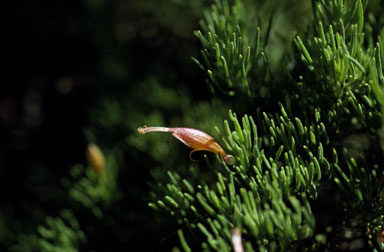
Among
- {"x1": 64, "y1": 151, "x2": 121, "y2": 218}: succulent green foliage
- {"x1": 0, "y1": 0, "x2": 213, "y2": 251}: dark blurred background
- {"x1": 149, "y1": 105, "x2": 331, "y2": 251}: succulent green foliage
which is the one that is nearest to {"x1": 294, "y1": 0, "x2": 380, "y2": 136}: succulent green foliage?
{"x1": 149, "y1": 105, "x2": 331, "y2": 251}: succulent green foliage

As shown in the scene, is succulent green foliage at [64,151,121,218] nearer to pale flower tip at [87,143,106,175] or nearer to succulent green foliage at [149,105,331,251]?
pale flower tip at [87,143,106,175]

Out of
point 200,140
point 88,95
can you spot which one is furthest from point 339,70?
point 88,95

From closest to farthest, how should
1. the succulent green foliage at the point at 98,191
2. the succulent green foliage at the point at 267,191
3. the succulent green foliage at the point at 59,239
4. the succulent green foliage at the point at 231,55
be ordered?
the succulent green foliage at the point at 267,191 < the succulent green foliage at the point at 231,55 < the succulent green foliage at the point at 59,239 < the succulent green foliage at the point at 98,191

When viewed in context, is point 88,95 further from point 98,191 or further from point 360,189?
point 360,189

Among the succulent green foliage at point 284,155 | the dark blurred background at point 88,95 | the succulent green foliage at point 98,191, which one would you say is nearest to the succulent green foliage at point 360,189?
the succulent green foliage at point 284,155

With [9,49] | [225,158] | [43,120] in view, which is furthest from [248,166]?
[9,49]

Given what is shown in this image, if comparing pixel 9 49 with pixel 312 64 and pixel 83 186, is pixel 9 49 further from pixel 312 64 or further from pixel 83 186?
pixel 312 64

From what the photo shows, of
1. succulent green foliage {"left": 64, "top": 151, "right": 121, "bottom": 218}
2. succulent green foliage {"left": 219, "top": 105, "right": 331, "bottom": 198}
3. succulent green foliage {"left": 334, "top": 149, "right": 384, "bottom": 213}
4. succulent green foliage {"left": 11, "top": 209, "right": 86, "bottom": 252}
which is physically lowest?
succulent green foliage {"left": 334, "top": 149, "right": 384, "bottom": 213}

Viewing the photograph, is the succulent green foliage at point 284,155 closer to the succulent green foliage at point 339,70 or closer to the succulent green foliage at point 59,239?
the succulent green foliage at point 339,70

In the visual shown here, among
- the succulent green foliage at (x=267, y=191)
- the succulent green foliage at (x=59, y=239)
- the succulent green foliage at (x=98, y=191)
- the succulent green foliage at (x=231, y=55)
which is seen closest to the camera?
the succulent green foliage at (x=267, y=191)

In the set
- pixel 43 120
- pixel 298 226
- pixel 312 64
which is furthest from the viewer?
pixel 43 120

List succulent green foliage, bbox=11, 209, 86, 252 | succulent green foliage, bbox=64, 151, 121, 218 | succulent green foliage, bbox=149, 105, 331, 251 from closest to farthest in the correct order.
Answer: succulent green foliage, bbox=149, 105, 331, 251
succulent green foliage, bbox=11, 209, 86, 252
succulent green foliage, bbox=64, 151, 121, 218
